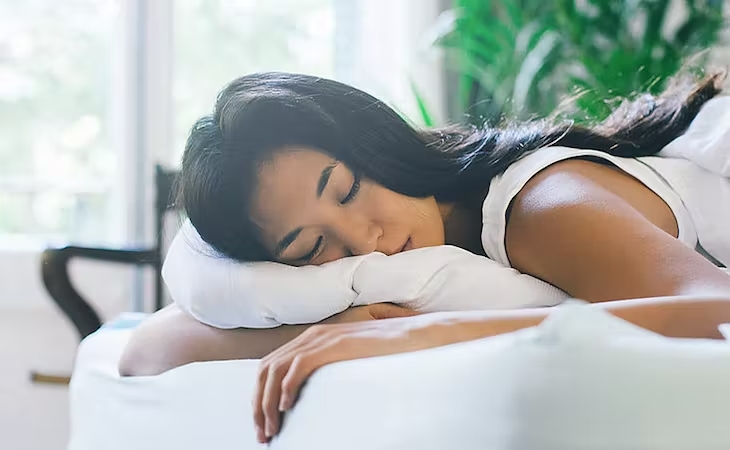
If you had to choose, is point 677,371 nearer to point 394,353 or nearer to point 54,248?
point 394,353

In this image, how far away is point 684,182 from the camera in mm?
1061

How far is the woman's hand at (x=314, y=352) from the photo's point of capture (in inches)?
24.4

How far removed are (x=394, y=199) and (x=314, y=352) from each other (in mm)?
369

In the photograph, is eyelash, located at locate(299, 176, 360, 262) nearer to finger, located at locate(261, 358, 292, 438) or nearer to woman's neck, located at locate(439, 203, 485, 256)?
woman's neck, located at locate(439, 203, 485, 256)

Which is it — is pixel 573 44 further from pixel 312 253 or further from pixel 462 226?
pixel 312 253

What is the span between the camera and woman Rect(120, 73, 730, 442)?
83 cm

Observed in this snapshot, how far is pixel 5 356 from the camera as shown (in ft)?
7.09

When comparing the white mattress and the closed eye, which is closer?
the white mattress

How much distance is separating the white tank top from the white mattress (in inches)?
15.9

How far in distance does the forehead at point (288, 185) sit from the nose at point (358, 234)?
0.04m

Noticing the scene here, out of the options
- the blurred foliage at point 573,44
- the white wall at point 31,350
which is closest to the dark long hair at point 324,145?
the blurred foliage at point 573,44

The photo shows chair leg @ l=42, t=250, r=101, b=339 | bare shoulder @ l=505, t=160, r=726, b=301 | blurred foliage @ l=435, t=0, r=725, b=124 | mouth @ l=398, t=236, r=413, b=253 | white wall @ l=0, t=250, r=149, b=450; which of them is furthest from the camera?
white wall @ l=0, t=250, r=149, b=450

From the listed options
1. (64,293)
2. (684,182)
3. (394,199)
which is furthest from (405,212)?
(64,293)

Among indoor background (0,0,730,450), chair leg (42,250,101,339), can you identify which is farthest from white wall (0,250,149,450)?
chair leg (42,250,101,339)
